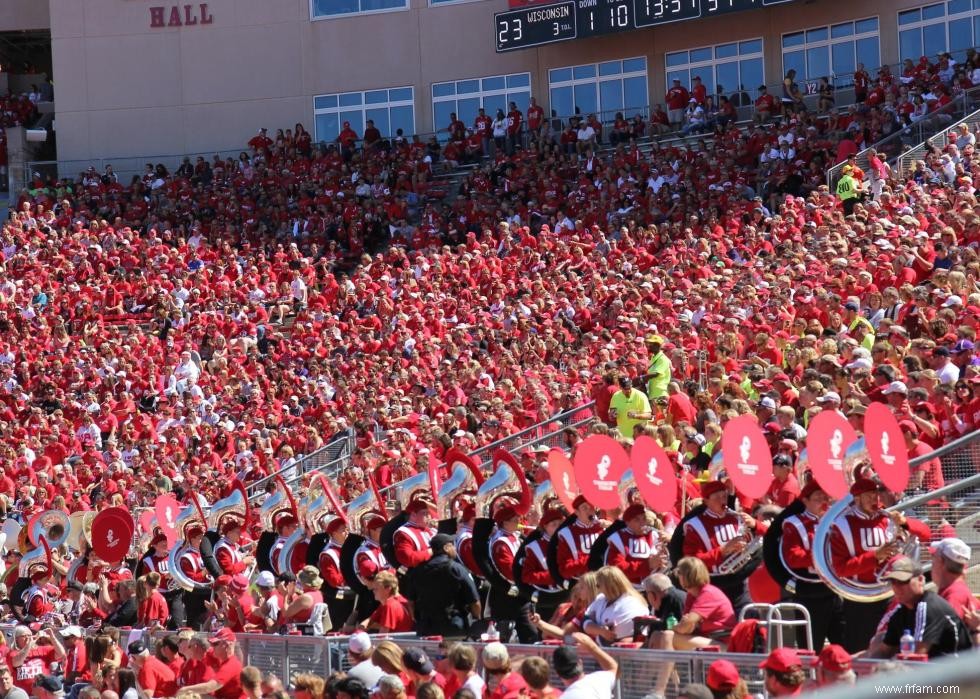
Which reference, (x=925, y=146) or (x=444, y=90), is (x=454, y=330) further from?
(x=444, y=90)

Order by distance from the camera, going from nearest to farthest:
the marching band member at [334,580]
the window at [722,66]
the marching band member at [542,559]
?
the marching band member at [542,559], the marching band member at [334,580], the window at [722,66]

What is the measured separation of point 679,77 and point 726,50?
Result: 1.22 metres

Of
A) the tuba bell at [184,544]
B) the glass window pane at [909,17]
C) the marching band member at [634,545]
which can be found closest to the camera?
→ the marching band member at [634,545]

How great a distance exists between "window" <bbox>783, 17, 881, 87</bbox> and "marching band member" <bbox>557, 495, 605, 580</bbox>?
22767 mm

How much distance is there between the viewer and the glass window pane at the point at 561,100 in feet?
113

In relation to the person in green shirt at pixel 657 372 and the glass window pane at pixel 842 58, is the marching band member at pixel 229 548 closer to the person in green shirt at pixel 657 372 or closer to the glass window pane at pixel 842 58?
the person in green shirt at pixel 657 372

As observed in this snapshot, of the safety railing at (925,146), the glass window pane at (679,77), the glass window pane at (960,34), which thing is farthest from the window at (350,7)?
the safety railing at (925,146)

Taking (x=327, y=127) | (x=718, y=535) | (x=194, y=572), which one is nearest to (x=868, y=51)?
(x=327, y=127)

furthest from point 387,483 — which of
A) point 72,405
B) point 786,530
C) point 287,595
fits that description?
point 72,405

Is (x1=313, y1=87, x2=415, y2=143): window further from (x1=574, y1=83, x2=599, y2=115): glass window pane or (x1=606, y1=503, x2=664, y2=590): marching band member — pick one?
(x1=606, y1=503, x2=664, y2=590): marching band member

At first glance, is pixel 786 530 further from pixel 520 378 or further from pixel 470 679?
pixel 520 378

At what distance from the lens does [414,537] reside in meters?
10.5

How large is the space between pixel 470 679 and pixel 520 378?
10.4 m

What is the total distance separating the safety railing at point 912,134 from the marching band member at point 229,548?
1300 centimetres
